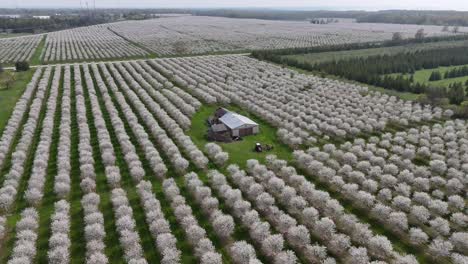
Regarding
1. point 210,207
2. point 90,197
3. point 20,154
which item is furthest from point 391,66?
point 20,154

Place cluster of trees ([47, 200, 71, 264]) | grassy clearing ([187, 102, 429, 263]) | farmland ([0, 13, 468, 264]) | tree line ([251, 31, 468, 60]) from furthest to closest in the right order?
tree line ([251, 31, 468, 60]) → grassy clearing ([187, 102, 429, 263]) → farmland ([0, 13, 468, 264]) → cluster of trees ([47, 200, 71, 264])

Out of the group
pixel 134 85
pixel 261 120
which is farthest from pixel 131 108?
pixel 261 120

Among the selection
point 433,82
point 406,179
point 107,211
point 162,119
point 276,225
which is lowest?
point 276,225

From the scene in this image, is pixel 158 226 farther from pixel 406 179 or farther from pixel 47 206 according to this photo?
pixel 406 179

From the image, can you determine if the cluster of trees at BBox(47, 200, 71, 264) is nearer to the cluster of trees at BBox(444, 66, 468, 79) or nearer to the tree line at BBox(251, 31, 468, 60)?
the tree line at BBox(251, 31, 468, 60)

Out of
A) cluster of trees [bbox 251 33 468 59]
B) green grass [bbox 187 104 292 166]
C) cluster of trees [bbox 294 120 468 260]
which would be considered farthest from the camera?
cluster of trees [bbox 251 33 468 59]

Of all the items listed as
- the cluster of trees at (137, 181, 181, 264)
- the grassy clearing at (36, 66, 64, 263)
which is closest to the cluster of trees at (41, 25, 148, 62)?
the grassy clearing at (36, 66, 64, 263)

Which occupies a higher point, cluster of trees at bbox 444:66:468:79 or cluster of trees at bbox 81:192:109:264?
cluster of trees at bbox 444:66:468:79
